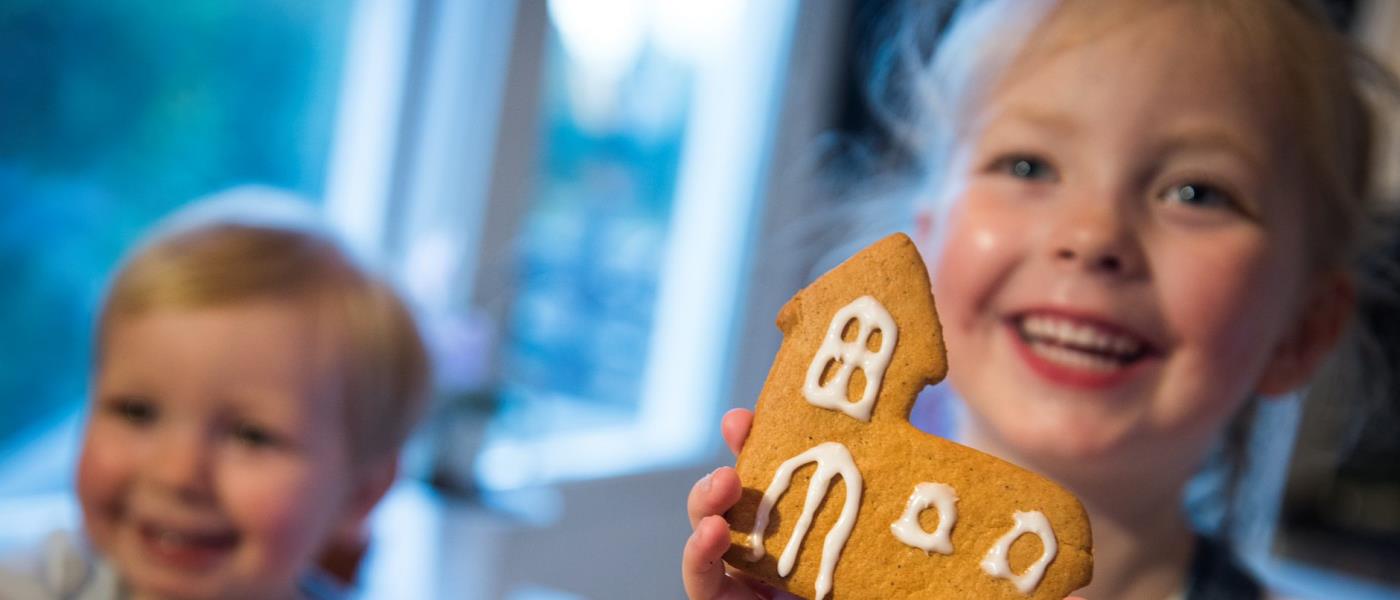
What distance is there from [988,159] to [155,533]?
82cm

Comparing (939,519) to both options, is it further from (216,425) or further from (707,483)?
(216,425)

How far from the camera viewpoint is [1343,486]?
2475 millimetres

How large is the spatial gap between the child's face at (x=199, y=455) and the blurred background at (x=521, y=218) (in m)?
0.28

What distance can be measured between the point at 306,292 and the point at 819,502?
0.76m

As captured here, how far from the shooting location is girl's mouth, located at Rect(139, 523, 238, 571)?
3.43ft

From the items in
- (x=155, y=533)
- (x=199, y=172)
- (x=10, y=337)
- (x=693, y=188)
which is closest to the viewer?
(x=155, y=533)

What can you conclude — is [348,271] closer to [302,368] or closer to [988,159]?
[302,368]

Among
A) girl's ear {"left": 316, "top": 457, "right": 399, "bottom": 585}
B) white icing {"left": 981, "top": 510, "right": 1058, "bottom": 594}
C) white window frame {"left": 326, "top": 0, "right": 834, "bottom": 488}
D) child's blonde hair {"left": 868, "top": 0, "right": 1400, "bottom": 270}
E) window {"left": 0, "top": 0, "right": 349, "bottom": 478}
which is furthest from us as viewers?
white window frame {"left": 326, "top": 0, "right": 834, "bottom": 488}

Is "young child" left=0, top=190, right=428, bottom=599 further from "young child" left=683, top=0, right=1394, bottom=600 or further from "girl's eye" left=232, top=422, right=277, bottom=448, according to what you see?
"young child" left=683, top=0, right=1394, bottom=600

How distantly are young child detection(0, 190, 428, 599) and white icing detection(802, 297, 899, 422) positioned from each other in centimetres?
69

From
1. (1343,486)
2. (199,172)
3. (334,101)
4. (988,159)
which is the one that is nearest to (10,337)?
(199,172)

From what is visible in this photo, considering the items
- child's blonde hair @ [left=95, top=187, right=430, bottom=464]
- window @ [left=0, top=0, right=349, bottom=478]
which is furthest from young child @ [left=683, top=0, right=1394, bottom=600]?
window @ [left=0, top=0, right=349, bottom=478]

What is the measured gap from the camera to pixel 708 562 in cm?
55

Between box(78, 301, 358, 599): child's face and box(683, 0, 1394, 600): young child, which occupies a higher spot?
box(683, 0, 1394, 600): young child
